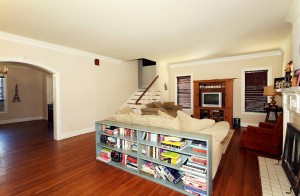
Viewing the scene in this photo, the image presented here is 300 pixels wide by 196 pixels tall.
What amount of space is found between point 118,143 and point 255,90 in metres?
5.39

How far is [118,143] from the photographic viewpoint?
2914 millimetres

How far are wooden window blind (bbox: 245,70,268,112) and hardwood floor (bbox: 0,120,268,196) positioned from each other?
9.11ft

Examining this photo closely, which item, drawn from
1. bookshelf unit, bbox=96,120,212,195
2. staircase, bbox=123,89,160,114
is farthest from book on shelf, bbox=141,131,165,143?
staircase, bbox=123,89,160,114

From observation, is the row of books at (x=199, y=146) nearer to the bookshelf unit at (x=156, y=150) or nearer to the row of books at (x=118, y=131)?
the bookshelf unit at (x=156, y=150)

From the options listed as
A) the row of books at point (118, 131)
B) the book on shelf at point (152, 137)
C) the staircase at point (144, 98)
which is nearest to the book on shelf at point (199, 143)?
the book on shelf at point (152, 137)

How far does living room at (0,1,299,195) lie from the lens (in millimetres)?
3785

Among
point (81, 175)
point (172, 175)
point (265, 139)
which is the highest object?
point (265, 139)

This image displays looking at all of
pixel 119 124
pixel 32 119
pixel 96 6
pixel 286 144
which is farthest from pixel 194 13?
pixel 32 119

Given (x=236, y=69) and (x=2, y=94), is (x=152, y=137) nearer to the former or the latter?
(x=236, y=69)

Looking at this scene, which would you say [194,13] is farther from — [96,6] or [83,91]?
[83,91]

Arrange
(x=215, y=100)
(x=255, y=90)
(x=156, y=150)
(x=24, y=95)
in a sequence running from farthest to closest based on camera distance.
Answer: (x=24, y=95) → (x=215, y=100) → (x=255, y=90) → (x=156, y=150)

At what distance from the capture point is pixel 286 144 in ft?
8.40

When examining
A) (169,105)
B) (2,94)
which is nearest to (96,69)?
(169,105)

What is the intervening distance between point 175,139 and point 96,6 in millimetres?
2362
